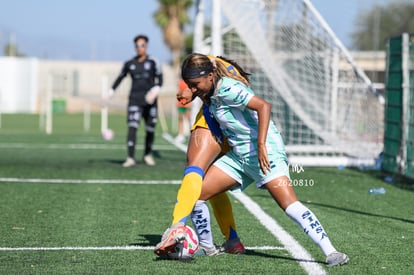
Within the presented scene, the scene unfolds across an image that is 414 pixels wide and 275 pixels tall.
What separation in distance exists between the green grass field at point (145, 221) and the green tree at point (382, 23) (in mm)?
6851

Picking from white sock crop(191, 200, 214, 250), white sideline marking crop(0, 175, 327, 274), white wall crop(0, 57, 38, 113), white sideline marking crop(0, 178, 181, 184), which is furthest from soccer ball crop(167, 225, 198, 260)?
white wall crop(0, 57, 38, 113)

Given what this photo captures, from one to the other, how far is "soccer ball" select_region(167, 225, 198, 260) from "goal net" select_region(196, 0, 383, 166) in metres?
7.36

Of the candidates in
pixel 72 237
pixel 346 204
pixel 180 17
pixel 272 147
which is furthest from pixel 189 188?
pixel 180 17

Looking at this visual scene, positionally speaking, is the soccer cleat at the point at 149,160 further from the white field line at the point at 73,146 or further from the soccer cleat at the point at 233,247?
the soccer cleat at the point at 233,247

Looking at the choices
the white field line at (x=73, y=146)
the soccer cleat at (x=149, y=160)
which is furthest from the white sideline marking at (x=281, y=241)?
the white field line at (x=73, y=146)

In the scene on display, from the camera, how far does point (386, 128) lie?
1380 cm

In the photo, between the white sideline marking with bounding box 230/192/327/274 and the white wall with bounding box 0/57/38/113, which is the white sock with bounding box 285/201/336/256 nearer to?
the white sideline marking with bounding box 230/192/327/274

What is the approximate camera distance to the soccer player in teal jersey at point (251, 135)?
6168 mm

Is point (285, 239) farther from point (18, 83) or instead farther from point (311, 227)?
point (18, 83)

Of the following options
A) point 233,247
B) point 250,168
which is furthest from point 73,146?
point 250,168

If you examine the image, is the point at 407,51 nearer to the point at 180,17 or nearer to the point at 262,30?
the point at 262,30

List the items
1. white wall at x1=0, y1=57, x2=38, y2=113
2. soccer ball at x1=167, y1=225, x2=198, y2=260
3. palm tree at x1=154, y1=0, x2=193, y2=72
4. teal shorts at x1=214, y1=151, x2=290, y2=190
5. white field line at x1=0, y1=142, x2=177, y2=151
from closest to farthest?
teal shorts at x1=214, y1=151, x2=290, y2=190
soccer ball at x1=167, y1=225, x2=198, y2=260
white field line at x1=0, y1=142, x2=177, y2=151
white wall at x1=0, y1=57, x2=38, y2=113
palm tree at x1=154, y1=0, x2=193, y2=72

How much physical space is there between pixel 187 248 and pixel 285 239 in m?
1.33

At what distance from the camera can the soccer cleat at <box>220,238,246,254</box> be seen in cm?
689
